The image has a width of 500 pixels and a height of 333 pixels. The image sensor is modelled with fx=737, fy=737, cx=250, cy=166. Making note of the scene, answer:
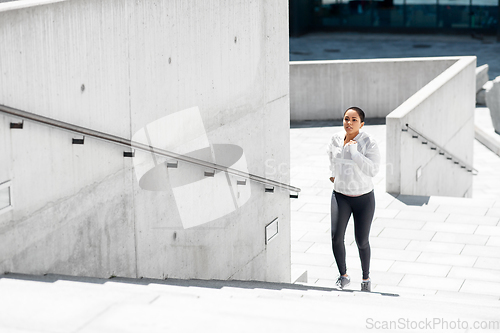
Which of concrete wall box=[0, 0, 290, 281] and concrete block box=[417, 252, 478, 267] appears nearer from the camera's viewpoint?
concrete wall box=[0, 0, 290, 281]

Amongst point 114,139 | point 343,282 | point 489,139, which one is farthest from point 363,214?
point 489,139

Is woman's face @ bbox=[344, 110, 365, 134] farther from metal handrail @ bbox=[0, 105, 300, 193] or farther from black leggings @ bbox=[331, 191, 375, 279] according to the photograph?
metal handrail @ bbox=[0, 105, 300, 193]

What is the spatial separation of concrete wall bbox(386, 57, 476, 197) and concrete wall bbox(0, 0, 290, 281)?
433 centimetres

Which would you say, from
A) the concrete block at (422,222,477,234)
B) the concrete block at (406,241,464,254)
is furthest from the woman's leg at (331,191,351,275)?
the concrete block at (422,222,477,234)

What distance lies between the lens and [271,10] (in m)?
8.01

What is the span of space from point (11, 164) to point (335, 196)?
3.09 m

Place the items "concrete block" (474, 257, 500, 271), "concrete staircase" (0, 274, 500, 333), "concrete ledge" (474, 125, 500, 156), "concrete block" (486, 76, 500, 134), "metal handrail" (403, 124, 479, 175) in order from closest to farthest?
"concrete staircase" (0, 274, 500, 333) → "concrete block" (474, 257, 500, 271) → "metal handrail" (403, 124, 479, 175) → "concrete block" (486, 76, 500, 134) → "concrete ledge" (474, 125, 500, 156)

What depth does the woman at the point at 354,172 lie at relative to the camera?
6.21m

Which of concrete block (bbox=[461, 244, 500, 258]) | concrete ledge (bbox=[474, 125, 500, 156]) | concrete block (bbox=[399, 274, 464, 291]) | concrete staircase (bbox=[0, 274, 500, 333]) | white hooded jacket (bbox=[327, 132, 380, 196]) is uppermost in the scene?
white hooded jacket (bbox=[327, 132, 380, 196])

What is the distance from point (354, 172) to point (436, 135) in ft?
27.7

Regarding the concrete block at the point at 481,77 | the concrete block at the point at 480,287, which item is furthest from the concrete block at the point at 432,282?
the concrete block at the point at 481,77

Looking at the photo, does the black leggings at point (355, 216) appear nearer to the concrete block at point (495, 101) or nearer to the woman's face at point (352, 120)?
the woman's face at point (352, 120)

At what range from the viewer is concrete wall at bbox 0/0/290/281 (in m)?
4.47

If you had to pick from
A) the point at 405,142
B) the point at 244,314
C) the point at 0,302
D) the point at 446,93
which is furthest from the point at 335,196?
the point at 446,93
